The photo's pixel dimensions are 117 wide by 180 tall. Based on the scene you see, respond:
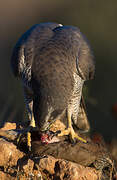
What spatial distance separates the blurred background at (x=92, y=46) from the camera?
7980mm

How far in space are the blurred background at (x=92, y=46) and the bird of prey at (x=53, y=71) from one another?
1.23 m

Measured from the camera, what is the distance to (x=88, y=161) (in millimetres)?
4121

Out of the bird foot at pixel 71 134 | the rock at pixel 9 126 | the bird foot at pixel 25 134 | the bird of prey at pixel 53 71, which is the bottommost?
the bird foot at pixel 71 134

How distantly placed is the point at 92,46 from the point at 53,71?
17.1 ft

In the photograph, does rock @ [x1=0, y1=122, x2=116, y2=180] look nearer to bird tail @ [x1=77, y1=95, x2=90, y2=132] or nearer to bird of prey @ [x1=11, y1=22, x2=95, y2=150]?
bird of prey @ [x1=11, y1=22, x2=95, y2=150]

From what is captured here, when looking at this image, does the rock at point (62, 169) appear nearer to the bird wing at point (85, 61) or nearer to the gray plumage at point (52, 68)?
the gray plumage at point (52, 68)

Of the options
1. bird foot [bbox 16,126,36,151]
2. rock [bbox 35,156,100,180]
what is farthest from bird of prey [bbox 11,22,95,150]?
rock [bbox 35,156,100,180]

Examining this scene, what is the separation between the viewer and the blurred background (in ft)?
26.2

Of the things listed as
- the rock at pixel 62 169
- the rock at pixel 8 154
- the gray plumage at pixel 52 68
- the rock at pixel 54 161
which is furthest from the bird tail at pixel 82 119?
the rock at pixel 8 154

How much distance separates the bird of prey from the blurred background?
1.23m

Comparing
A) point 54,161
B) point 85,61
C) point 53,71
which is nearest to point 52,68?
point 53,71

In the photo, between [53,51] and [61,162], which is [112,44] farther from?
[61,162]

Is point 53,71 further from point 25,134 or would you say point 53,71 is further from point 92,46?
point 92,46

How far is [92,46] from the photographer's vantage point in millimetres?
9297
